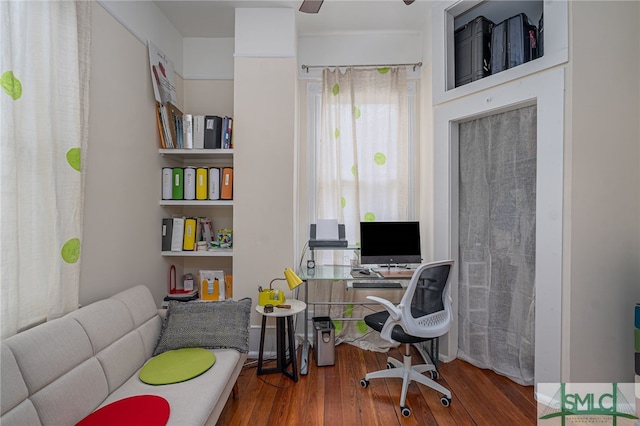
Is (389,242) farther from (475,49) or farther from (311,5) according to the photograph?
(311,5)

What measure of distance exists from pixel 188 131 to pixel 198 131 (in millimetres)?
84

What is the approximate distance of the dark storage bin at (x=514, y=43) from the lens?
2.42m

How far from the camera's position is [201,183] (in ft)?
9.42

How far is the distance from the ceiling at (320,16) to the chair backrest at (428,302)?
228 cm

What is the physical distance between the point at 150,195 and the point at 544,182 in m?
3.00

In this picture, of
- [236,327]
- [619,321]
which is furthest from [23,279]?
[619,321]

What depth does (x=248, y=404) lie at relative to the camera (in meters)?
2.19

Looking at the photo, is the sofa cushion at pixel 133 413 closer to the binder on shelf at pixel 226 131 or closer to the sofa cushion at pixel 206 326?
the sofa cushion at pixel 206 326

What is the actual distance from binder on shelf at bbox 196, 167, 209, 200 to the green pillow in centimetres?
133

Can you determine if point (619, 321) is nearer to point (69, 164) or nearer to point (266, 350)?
point (266, 350)

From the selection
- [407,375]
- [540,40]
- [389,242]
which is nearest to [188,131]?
[389,242]

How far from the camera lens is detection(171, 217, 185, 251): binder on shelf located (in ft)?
9.44

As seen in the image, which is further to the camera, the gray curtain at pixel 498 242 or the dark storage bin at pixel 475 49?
the dark storage bin at pixel 475 49

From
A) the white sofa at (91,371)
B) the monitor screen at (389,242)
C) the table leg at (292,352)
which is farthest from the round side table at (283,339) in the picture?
the monitor screen at (389,242)
